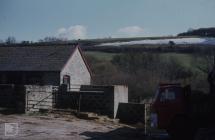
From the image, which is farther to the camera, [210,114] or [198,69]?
[198,69]

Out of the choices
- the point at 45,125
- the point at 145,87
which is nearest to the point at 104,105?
the point at 45,125

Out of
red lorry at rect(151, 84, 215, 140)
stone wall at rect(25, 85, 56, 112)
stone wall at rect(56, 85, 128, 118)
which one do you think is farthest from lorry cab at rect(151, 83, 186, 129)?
stone wall at rect(25, 85, 56, 112)

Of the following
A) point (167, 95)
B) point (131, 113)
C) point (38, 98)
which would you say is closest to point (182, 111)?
point (167, 95)

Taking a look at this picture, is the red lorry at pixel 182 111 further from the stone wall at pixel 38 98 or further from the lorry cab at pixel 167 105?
the stone wall at pixel 38 98

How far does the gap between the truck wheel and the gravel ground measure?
118 inches

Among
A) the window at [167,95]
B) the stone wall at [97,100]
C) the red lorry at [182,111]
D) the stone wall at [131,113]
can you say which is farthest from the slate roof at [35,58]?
the red lorry at [182,111]

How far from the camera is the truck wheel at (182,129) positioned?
18578mm

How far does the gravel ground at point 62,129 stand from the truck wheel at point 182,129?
300 centimetres

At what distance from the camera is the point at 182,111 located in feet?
61.5

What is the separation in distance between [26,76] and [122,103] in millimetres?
13707

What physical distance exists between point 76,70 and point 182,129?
2735 cm

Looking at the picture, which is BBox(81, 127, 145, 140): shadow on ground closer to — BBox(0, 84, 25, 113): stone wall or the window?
the window

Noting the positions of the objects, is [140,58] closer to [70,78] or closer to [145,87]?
[145,87]

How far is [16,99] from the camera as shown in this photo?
97.7 feet
